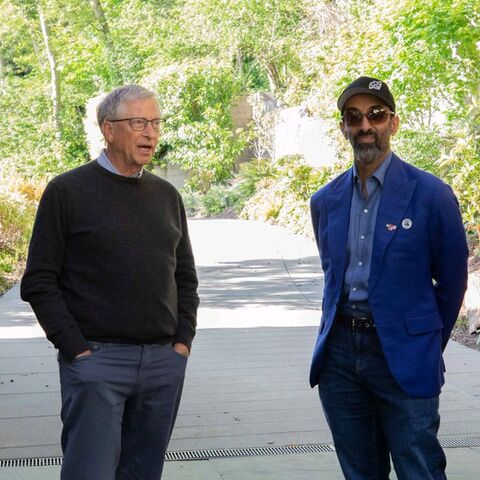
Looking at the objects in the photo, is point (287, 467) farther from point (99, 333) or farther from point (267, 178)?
point (267, 178)

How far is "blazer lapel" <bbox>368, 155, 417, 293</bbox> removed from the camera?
378 centimetres

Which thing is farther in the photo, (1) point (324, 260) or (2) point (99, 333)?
(1) point (324, 260)

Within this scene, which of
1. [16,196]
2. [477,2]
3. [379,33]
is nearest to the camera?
[477,2]

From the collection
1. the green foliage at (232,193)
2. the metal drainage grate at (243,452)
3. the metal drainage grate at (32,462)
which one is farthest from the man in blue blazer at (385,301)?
the green foliage at (232,193)

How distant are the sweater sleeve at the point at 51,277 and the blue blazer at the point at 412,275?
878mm

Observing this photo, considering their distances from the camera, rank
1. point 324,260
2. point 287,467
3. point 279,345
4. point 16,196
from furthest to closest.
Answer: point 16,196 < point 279,345 < point 287,467 < point 324,260

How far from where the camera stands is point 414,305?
3.80 m

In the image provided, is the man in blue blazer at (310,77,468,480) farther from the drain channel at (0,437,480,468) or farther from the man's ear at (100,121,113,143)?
the drain channel at (0,437,480,468)

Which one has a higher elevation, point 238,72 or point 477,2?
point 477,2

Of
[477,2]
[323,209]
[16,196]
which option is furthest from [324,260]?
[16,196]

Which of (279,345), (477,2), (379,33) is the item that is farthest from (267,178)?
(279,345)

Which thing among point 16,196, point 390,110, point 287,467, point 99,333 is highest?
point 390,110

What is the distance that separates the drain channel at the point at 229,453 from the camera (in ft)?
19.2

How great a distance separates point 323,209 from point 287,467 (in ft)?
6.93
